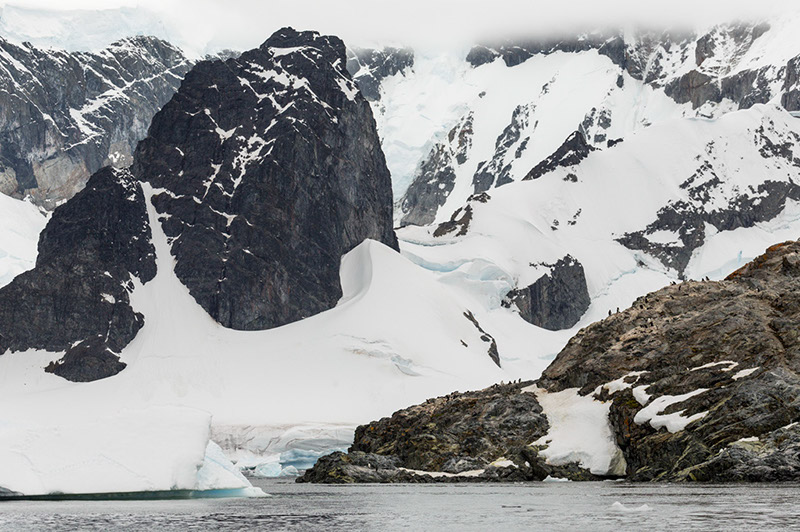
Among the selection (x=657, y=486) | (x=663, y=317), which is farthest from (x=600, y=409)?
(x=657, y=486)

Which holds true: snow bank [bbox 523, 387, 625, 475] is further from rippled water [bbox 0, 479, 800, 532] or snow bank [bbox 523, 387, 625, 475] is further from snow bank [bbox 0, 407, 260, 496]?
snow bank [bbox 0, 407, 260, 496]

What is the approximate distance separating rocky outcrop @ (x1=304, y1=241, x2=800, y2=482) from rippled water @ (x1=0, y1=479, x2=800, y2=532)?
31.1ft

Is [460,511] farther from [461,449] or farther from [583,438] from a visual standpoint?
[461,449]

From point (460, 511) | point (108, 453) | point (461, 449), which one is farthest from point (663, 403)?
point (108, 453)

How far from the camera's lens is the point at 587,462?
110 meters

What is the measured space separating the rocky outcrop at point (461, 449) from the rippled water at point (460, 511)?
26.3 meters

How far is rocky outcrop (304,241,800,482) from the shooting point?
9119cm

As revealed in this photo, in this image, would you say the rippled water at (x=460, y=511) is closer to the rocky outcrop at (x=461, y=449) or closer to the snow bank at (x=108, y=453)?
the snow bank at (x=108, y=453)

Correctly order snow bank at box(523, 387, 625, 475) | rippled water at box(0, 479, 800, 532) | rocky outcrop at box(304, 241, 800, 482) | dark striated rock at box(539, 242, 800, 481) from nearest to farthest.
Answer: rippled water at box(0, 479, 800, 532) < dark striated rock at box(539, 242, 800, 481) < rocky outcrop at box(304, 241, 800, 482) < snow bank at box(523, 387, 625, 475)

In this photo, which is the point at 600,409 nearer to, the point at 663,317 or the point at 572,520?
the point at 663,317

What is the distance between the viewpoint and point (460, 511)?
6869 cm

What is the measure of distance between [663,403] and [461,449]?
26687mm

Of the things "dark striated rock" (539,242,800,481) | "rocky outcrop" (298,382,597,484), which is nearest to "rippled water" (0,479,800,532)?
"dark striated rock" (539,242,800,481)

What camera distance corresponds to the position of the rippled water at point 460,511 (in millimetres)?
55500
